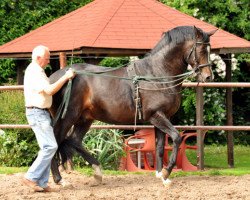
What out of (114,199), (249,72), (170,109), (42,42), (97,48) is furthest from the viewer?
(249,72)

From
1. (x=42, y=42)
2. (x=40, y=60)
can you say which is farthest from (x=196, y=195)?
(x=42, y=42)

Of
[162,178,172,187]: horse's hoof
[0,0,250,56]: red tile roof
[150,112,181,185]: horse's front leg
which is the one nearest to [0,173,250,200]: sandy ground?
[162,178,172,187]: horse's hoof

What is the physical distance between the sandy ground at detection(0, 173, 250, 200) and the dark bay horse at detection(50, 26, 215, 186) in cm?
26

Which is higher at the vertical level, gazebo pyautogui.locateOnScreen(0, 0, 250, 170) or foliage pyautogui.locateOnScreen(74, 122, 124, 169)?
gazebo pyautogui.locateOnScreen(0, 0, 250, 170)

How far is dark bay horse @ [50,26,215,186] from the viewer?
8.80 meters

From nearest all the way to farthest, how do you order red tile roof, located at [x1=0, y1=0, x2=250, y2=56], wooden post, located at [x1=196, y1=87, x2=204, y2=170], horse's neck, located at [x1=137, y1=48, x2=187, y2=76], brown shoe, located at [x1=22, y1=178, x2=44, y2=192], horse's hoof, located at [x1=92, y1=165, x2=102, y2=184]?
brown shoe, located at [x1=22, y1=178, x2=44, y2=192], horse's neck, located at [x1=137, y1=48, x2=187, y2=76], horse's hoof, located at [x1=92, y1=165, x2=102, y2=184], wooden post, located at [x1=196, y1=87, x2=204, y2=170], red tile roof, located at [x1=0, y1=0, x2=250, y2=56]

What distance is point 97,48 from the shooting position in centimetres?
1257

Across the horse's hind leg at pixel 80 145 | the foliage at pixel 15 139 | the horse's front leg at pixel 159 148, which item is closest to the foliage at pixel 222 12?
the foliage at pixel 15 139

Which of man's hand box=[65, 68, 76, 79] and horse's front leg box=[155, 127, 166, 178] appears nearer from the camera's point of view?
man's hand box=[65, 68, 76, 79]

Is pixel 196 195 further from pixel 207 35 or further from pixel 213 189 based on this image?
pixel 207 35

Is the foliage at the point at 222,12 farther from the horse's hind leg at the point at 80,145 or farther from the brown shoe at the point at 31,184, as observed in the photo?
the brown shoe at the point at 31,184

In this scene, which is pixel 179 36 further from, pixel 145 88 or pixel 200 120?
pixel 200 120

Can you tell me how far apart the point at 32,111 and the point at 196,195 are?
85.6 inches

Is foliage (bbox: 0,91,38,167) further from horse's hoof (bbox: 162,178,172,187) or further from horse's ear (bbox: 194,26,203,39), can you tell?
horse's ear (bbox: 194,26,203,39)
